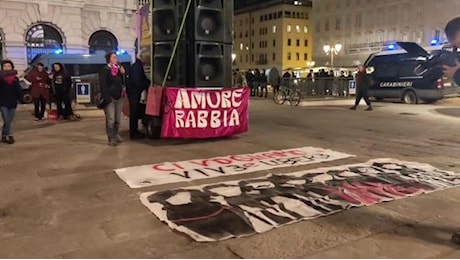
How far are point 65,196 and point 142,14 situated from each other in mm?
5850

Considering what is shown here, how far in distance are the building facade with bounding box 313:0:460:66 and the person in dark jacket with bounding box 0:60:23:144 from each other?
3875 centimetres

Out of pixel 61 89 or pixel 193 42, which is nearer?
pixel 193 42

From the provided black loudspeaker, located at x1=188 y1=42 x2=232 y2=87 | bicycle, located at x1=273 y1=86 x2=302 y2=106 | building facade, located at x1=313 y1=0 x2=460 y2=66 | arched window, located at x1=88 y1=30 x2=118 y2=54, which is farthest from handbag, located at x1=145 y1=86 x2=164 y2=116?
building facade, located at x1=313 y1=0 x2=460 y2=66

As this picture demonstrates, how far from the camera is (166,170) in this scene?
587cm

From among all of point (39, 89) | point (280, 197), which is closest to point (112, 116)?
point (280, 197)

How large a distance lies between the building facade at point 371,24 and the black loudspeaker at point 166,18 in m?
36.7

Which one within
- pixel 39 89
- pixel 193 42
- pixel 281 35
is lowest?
pixel 39 89

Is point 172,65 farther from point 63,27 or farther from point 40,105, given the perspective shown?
point 63,27

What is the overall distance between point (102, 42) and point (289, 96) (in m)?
13.3

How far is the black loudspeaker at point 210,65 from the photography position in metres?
8.27

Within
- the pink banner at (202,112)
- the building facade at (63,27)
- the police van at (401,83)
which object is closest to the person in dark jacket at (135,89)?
the pink banner at (202,112)

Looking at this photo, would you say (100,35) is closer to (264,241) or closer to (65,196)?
(65,196)

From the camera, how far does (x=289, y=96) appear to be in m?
17.6

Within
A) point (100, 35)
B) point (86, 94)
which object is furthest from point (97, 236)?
point (100, 35)
